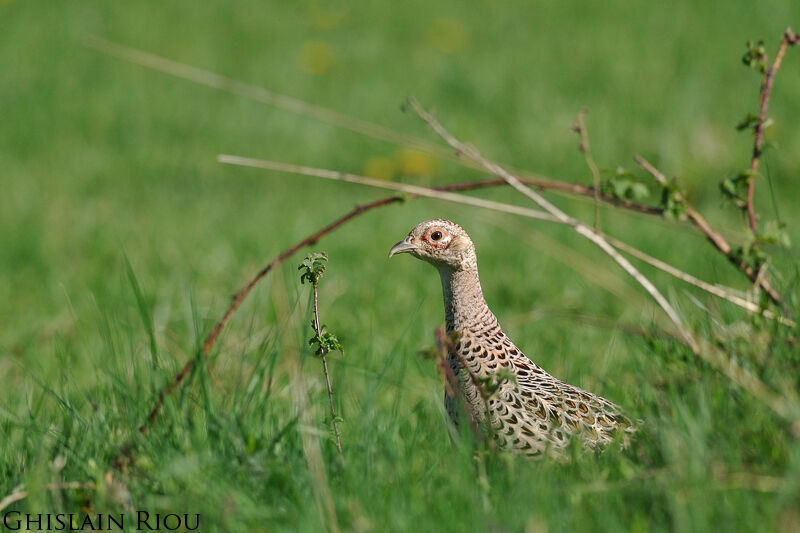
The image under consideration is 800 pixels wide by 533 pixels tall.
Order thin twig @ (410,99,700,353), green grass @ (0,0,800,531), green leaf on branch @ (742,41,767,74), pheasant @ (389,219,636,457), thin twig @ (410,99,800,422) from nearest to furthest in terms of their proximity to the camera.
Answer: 1. thin twig @ (410,99,800,422)
2. green grass @ (0,0,800,531)
3. thin twig @ (410,99,700,353)
4. pheasant @ (389,219,636,457)
5. green leaf on branch @ (742,41,767,74)

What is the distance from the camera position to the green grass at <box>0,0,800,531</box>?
245cm

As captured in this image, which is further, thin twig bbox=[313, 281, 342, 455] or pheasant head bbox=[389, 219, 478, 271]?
pheasant head bbox=[389, 219, 478, 271]

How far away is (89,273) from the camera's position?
6.78 metres

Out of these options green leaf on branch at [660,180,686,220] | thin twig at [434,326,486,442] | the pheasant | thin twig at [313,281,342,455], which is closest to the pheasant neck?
the pheasant

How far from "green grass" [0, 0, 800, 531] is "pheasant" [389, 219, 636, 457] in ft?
0.57

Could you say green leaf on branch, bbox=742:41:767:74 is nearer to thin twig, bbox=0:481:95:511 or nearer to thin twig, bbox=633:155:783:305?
thin twig, bbox=633:155:783:305

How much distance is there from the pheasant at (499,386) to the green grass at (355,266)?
17cm

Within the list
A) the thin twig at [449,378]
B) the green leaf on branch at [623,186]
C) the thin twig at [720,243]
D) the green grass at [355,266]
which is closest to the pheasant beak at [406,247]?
the green grass at [355,266]

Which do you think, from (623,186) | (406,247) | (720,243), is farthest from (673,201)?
(406,247)

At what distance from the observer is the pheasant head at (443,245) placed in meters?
3.34

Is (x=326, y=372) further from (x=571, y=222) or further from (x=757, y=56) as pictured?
(x=757, y=56)

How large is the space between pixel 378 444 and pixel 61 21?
10.8 meters

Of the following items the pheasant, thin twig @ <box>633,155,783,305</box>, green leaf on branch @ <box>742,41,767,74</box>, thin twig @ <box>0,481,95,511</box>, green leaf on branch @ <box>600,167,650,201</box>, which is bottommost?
thin twig @ <box>0,481,95,511</box>

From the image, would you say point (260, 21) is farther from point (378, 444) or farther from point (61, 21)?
point (378, 444)
